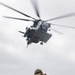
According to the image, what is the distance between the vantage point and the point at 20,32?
6091cm

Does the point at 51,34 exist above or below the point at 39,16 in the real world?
below

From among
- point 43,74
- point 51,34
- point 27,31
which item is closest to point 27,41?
point 27,31

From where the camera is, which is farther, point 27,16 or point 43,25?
point 27,16

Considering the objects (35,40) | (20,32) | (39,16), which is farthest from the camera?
(20,32)

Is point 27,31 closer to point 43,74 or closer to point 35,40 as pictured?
point 35,40

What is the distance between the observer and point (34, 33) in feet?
174

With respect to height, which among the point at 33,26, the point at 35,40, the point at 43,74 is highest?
the point at 33,26

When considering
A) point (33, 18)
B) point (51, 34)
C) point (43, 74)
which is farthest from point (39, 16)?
point (43, 74)

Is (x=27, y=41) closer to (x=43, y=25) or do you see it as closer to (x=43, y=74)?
(x=43, y=25)

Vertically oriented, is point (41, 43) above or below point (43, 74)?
above

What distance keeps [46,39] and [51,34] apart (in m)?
1.80

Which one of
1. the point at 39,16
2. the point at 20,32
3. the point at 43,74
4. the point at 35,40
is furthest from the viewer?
the point at 20,32

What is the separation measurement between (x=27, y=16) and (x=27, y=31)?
3.97 meters

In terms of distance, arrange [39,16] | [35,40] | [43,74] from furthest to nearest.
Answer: [39,16]
[35,40]
[43,74]
